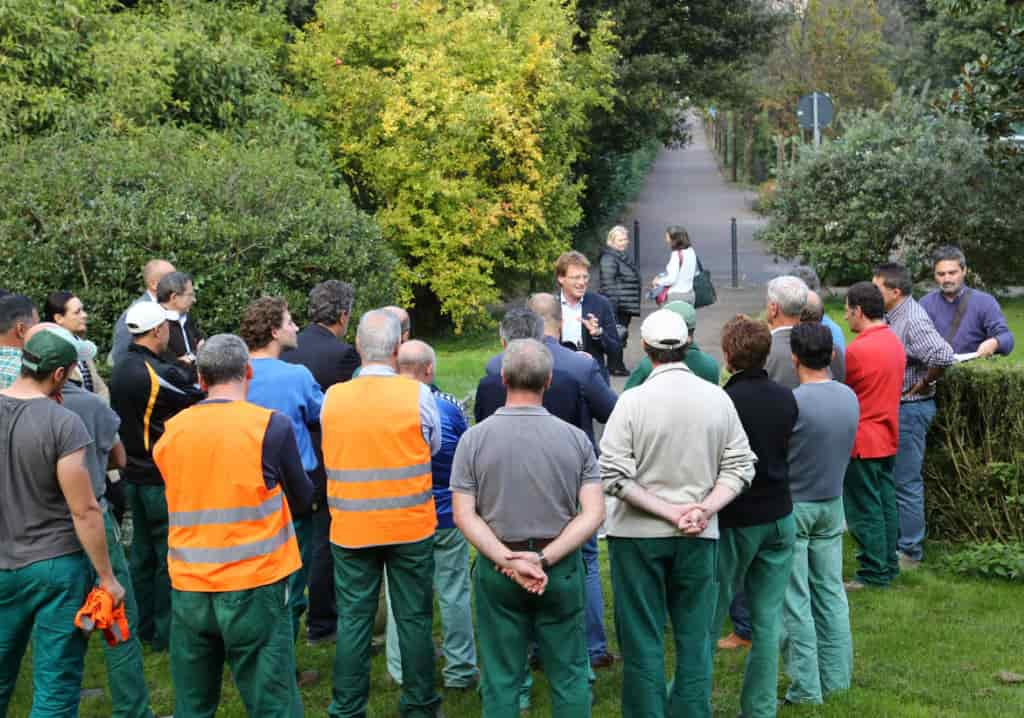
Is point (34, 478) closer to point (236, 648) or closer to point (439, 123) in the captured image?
point (236, 648)

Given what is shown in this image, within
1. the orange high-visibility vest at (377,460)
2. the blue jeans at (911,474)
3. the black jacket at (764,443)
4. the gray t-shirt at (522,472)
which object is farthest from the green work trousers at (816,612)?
the blue jeans at (911,474)

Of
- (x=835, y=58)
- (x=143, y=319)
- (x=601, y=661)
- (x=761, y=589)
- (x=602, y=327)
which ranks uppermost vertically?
(x=835, y=58)

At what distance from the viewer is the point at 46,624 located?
4973 mm

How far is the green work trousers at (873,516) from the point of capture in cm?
761

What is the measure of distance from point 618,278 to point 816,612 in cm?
610

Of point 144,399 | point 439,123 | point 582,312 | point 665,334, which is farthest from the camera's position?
point 439,123

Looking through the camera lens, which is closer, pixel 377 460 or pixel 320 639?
pixel 377 460

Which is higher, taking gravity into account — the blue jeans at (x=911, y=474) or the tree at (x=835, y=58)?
the tree at (x=835, y=58)

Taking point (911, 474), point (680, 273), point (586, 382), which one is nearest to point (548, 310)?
point (586, 382)

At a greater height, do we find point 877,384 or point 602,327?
point 602,327

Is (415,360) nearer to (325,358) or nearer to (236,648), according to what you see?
(325,358)

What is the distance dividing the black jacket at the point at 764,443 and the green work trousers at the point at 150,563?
3201 mm

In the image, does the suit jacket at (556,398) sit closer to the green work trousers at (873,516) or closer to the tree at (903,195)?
the green work trousers at (873,516)

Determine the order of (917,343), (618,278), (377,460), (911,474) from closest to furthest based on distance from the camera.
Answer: (377,460), (917,343), (911,474), (618,278)
